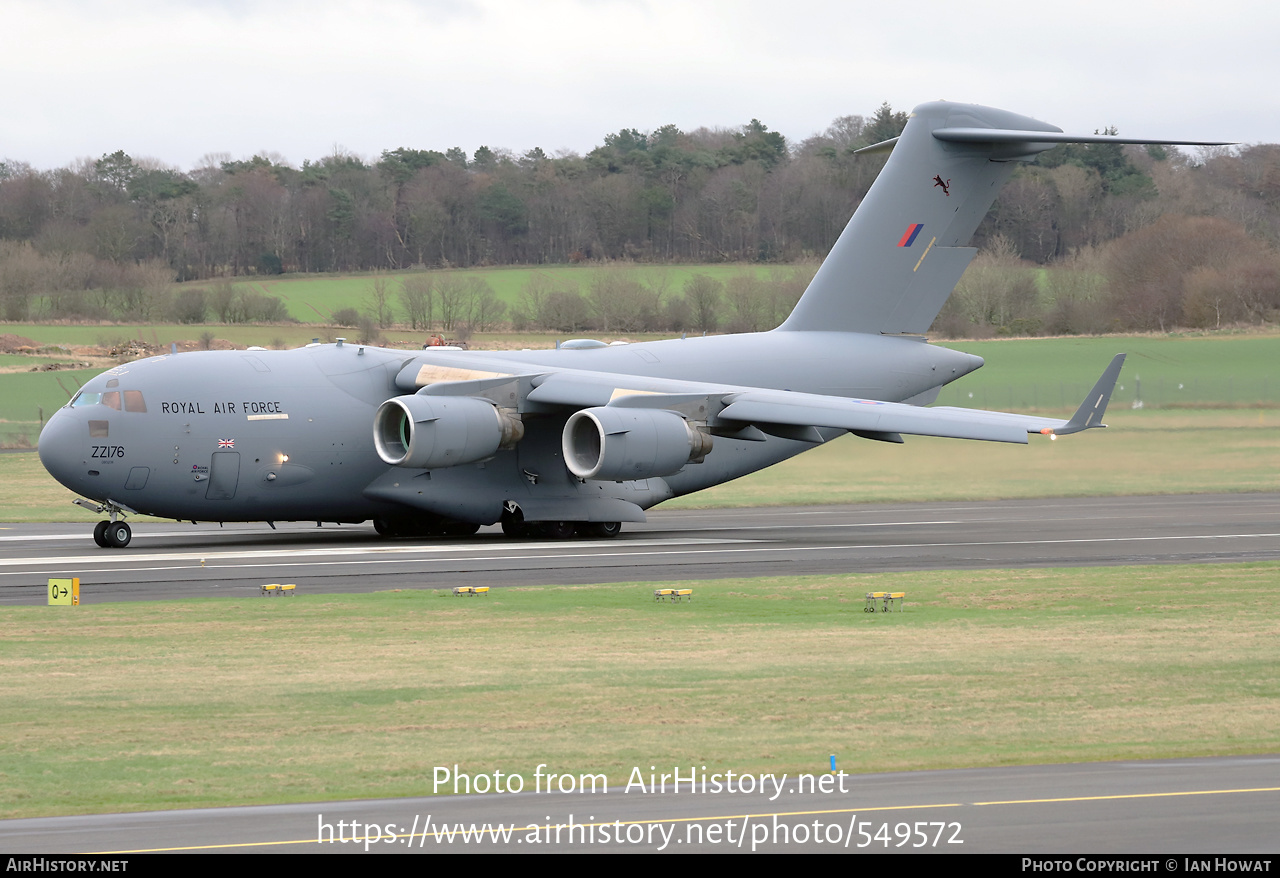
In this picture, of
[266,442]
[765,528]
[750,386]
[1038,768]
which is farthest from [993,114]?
[1038,768]

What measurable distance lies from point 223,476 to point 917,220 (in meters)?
14.7

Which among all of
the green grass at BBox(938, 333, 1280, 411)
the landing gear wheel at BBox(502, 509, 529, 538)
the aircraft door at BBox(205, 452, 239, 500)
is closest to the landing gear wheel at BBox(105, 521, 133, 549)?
the aircraft door at BBox(205, 452, 239, 500)

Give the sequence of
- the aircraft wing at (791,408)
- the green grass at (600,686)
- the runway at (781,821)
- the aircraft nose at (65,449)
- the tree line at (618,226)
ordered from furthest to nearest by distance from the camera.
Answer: the tree line at (618,226), the aircraft nose at (65,449), the aircraft wing at (791,408), the green grass at (600,686), the runway at (781,821)

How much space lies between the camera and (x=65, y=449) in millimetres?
24672

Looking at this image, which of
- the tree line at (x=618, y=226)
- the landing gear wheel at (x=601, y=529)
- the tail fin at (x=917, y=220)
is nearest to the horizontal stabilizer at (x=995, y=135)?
the tail fin at (x=917, y=220)

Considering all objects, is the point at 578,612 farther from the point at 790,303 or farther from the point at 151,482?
the point at 790,303

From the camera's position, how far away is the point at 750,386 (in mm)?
29750

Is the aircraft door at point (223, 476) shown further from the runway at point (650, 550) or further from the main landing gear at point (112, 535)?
the main landing gear at point (112, 535)

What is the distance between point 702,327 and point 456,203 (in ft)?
123

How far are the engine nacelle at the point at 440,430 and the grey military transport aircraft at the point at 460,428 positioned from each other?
3 centimetres

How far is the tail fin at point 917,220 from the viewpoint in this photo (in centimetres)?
3130

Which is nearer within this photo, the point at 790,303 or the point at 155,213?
the point at 790,303

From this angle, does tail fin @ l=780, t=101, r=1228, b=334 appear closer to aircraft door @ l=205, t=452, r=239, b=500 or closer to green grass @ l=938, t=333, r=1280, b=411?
aircraft door @ l=205, t=452, r=239, b=500

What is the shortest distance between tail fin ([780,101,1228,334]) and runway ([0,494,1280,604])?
431 centimetres
